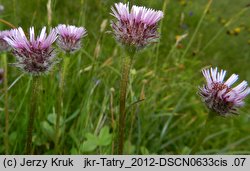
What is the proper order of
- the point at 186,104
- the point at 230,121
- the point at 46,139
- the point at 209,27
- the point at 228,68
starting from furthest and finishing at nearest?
the point at 209,27
the point at 228,68
the point at 230,121
the point at 186,104
the point at 46,139

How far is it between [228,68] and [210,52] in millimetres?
378

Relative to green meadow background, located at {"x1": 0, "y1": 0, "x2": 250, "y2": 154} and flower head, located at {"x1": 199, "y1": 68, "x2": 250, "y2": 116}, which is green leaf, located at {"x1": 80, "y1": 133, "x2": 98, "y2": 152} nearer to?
green meadow background, located at {"x1": 0, "y1": 0, "x2": 250, "y2": 154}

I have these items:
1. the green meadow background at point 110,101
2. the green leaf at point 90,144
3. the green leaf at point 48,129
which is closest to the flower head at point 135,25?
the green meadow background at point 110,101

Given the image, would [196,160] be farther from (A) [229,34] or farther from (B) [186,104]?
(A) [229,34]

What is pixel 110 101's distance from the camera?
2078mm

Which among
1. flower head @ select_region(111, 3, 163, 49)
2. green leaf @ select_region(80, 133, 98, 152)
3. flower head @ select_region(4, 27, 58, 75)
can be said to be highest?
flower head @ select_region(111, 3, 163, 49)

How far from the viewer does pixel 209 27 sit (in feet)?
17.4

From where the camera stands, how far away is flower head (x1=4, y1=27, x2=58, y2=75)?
129 centimetres

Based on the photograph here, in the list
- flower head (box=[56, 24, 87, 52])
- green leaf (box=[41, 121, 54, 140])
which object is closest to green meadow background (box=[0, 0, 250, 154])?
green leaf (box=[41, 121, 54, 140])

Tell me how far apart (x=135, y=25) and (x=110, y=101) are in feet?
2.73

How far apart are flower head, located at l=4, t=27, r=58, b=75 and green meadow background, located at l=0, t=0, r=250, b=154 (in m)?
0.19

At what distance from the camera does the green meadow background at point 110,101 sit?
6.43ft

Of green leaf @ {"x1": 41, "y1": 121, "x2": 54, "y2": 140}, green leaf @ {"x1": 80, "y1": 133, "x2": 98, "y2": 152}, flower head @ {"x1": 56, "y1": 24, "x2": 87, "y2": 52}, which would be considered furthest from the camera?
green leaf @ {"x1": 41, "y1": 121, "x2": 54, "y2": 140}

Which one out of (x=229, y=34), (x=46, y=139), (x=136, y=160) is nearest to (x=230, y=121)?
(x=46, y=139)
